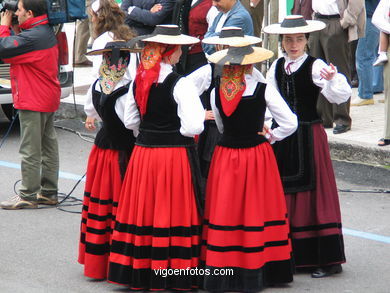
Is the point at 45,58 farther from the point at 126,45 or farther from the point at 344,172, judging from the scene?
the point at 344,172

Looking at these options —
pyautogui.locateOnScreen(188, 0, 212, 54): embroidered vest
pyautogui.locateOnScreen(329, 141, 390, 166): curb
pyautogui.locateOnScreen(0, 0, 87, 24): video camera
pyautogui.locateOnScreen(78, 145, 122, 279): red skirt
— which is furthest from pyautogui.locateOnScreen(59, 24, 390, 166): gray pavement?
pyautogui.locateOnScreen(78, 145, 122, 279): red skirt

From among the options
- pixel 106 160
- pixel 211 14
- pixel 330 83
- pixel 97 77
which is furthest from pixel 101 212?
pixel 211 14

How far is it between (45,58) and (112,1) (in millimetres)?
997

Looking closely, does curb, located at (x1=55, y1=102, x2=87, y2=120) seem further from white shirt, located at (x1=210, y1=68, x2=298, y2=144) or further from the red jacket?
white shirt, located at (x1=210, y1=68, x2=298, y2=144)

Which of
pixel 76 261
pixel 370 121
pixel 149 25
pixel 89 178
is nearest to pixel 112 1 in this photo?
pixel 89 178

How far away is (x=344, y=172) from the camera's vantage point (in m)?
9.12

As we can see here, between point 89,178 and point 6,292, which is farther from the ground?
point 89,178

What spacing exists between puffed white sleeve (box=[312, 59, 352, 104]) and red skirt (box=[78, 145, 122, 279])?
1.50m

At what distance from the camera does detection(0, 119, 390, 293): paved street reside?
19.9 feet

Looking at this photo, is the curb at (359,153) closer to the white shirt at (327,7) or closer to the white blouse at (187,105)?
the white shirt at (327,7)

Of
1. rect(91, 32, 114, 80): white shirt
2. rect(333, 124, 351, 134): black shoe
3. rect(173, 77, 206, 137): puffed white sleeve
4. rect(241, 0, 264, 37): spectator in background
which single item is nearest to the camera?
rect(173, 77, 206, 137): puffed white sleeve

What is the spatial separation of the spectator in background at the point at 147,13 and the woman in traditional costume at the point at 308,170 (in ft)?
13.2

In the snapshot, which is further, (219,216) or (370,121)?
(370,121)

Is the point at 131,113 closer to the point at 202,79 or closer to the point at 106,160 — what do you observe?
the point at 106,160
